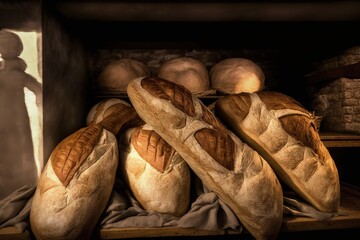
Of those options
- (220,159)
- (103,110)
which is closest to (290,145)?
(220,159)

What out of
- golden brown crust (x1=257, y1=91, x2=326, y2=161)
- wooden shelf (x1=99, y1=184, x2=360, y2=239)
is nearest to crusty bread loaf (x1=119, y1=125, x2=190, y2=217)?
wooden shelf (x1=99, y1=184, x2=360, y2=239)

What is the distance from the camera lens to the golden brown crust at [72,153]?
4.57 ft

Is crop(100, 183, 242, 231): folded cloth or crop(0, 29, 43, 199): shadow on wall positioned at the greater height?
crop(0, 29, 43, 199): shadow on wall

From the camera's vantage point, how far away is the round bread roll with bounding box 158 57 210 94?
236cm

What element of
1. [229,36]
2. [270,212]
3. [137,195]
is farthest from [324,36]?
[137,195]

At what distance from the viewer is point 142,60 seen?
291cm

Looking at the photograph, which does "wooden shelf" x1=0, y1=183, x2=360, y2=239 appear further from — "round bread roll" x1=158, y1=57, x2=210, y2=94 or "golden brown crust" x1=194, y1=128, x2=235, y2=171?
"round bread roll" x1=158, y1=57, x2=210, y2=94

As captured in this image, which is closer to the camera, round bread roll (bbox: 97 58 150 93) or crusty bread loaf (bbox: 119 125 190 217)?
crusty bread loaf (bbox: 119 125 190 217)

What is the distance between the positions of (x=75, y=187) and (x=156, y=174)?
0.46 m

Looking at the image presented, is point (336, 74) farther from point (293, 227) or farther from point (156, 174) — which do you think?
point (156, 174)

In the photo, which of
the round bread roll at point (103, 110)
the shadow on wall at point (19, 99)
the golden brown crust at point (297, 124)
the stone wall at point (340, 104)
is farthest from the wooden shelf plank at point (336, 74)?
the shadow on wall at point (19, 99)

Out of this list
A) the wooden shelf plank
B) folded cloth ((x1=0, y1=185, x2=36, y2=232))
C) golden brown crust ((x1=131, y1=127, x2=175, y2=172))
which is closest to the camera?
folded cloth ((x1=0, y1=185, x2=36, y2=232))

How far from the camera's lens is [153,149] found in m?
1.59

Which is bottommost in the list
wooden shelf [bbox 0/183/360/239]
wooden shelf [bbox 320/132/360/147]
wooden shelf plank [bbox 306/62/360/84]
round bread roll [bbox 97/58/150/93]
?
wooden shelf [bbox 0/183/360/239]
